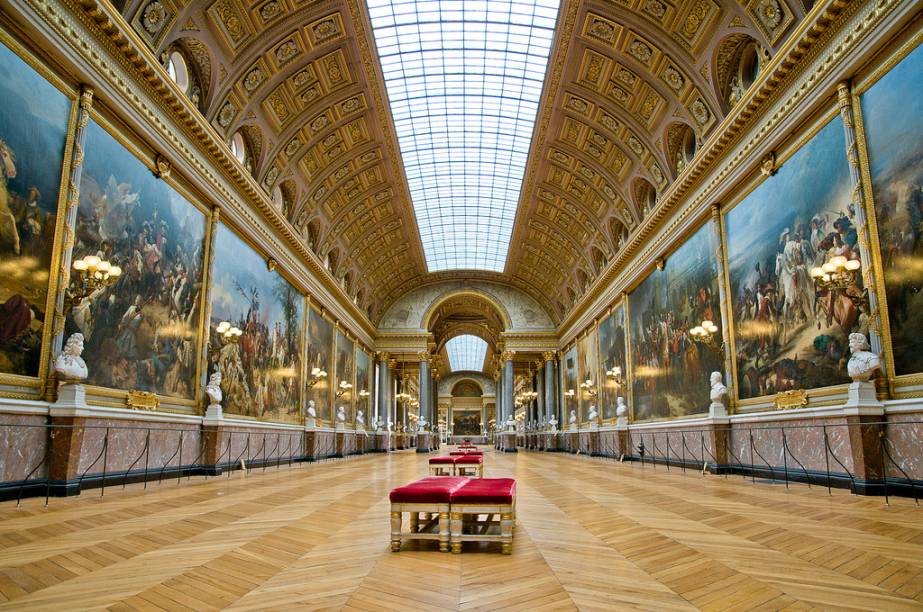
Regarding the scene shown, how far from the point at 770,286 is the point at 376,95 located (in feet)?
48.7

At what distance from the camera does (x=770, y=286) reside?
13570 millimetres

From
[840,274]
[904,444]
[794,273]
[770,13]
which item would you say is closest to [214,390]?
[794,273]

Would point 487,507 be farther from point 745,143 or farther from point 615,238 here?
point 615,238

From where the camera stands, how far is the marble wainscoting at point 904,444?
28.9ft

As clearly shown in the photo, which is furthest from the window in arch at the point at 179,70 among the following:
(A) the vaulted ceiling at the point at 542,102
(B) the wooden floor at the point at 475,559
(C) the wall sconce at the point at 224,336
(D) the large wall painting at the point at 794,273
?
(D) the large wall painting at the point at 794,273

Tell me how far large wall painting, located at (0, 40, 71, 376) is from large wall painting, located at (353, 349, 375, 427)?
88.2 feet

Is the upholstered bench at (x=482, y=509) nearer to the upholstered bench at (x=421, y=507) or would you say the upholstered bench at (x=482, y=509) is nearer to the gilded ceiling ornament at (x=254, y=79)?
the upholstered bench at (x=421, y=507)

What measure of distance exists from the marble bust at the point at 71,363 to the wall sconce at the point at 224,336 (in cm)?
604

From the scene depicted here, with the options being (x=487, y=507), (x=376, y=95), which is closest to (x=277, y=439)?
(x=376, y=95)

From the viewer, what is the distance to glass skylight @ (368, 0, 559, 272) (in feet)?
63.3

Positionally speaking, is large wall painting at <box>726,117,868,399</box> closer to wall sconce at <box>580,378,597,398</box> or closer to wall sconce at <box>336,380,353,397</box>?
wall sconce at <box>580,378,597,398</box>

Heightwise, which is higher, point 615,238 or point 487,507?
point 615,238

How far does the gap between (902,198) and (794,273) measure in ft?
10.8

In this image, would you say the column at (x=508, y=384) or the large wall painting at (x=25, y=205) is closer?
the large wall painting at (x=25, y=205)
